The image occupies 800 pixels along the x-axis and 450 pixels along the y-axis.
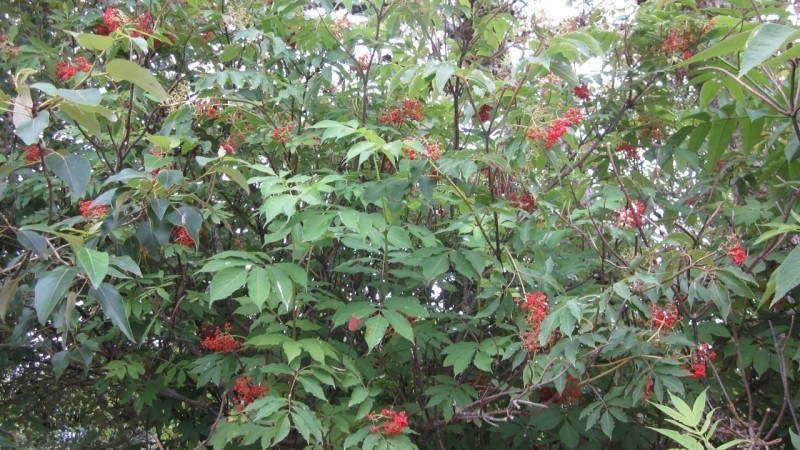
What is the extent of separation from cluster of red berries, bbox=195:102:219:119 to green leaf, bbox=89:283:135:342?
1046mm

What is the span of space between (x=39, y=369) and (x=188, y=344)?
4.70 feet

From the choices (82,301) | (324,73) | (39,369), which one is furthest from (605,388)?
(39,369)

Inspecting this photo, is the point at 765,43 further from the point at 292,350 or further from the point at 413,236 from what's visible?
the point at 413,236

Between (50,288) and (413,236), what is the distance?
4.67 feet

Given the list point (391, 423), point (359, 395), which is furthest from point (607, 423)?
point (359, 395)

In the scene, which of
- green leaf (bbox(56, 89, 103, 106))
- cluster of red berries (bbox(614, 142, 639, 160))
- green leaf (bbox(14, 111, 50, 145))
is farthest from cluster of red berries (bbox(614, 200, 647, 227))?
green leaf (bbox(14, 111, 50, 145))

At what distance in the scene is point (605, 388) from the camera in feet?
8.58

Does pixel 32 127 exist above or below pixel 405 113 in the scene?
above

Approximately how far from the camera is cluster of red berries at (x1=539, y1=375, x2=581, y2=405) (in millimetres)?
2400

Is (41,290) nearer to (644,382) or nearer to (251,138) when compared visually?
(251,138)

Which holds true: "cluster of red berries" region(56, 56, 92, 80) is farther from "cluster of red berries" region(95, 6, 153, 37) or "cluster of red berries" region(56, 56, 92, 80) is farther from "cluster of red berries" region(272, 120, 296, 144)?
"cluster of red berries" region(272, 120, 296, 144)

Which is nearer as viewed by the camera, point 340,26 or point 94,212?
point 94,212

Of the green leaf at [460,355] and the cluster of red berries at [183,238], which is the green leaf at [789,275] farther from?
the cluster of red berries at [183,238]

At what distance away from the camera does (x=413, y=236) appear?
2.77 meters
